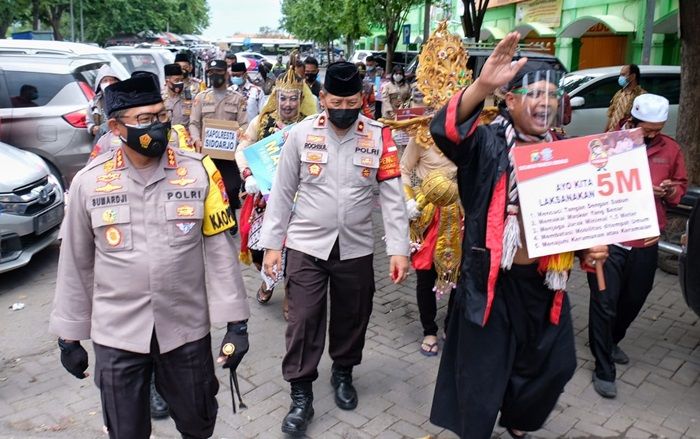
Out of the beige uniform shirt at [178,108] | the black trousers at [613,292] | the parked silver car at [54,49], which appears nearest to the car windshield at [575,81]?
the beige uniform shirt at [178,108]

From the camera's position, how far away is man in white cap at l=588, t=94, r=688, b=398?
4.15 m

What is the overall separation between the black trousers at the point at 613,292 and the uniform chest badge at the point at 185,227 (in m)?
2.59

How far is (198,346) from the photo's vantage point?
285cm

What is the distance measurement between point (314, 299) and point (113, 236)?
1384mm

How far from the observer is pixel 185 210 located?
2.70 metres

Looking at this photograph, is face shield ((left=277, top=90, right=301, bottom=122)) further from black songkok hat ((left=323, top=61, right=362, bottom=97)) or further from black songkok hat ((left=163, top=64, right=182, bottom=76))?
black songkok hat ((left=163, top=64, right=182, bottom=76))

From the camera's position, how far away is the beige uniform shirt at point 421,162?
14.9 feet

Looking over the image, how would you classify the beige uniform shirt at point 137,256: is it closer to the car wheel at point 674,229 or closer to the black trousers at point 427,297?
the black trousers at point 427,297

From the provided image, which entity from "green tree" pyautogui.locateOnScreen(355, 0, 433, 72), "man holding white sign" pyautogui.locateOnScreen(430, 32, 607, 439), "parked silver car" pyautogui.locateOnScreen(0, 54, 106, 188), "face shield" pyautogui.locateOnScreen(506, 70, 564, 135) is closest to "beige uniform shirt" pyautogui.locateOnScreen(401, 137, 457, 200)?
"man holding white sign" pyautogui.locateOnScreen(430, 32, 607, 439)

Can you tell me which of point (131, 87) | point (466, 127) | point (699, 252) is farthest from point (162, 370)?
point (699, 252)

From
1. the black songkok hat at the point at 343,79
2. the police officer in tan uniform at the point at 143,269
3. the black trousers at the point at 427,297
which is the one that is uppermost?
the black songkok hat at the point at 343,79

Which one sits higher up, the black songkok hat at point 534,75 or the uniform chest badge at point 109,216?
the black songkok hat at point 534,75

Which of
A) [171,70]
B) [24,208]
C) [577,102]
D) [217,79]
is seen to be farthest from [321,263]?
[577,102]

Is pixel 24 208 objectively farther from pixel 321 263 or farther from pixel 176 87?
pixel 321 263
